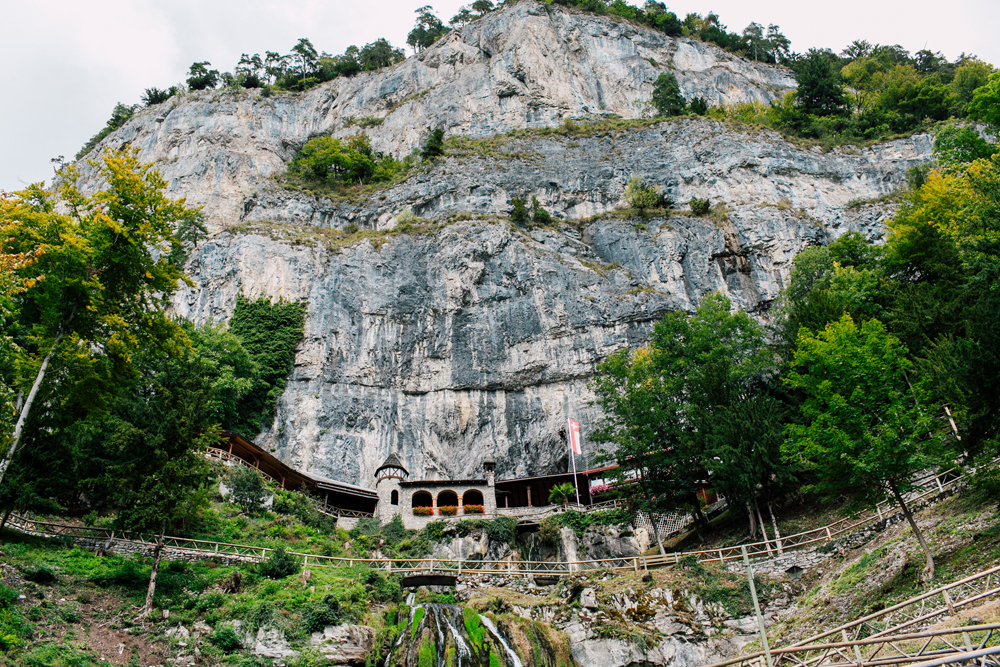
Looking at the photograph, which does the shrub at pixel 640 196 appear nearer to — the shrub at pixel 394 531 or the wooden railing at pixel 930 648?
the shrub at pixel 394 531

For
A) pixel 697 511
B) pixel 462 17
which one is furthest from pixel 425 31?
pixel 697 511

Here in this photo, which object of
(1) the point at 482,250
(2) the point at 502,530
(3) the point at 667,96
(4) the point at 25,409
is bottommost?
(2) the point at 502,530

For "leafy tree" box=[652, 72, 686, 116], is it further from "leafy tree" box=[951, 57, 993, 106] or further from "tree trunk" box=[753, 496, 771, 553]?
"tree trunk" box=[753, 496, 771, 553]

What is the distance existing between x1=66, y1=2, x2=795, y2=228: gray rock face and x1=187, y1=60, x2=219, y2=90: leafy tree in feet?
22.2

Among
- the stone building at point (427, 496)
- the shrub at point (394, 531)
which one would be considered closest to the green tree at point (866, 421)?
the stone building at point (427, 496)

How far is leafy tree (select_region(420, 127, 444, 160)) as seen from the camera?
195ft

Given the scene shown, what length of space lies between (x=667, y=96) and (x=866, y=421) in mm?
56230

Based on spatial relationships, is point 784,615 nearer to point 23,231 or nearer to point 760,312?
point 23,231

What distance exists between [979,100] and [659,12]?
61.6 metres

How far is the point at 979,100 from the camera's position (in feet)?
87.5

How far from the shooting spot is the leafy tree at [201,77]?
236 feet

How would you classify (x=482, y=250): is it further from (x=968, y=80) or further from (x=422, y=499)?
(x=968, y=80)

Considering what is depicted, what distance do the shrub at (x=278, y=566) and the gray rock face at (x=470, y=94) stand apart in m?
42.4

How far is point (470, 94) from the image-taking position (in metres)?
67.4
